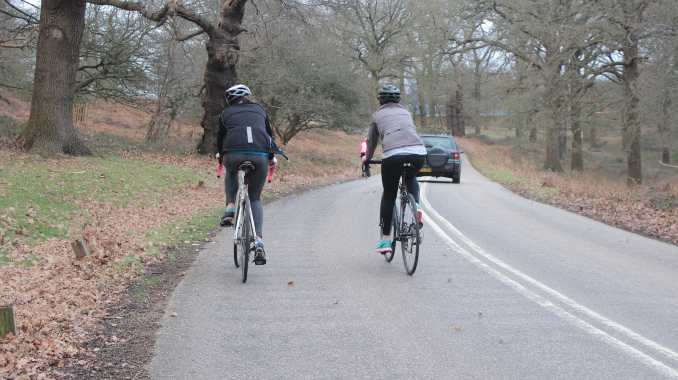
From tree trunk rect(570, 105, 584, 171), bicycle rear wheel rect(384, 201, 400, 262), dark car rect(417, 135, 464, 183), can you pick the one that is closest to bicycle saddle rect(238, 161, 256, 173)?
bicycle rear wheel rect(384, 201, 400, 262)

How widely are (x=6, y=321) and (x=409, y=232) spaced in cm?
413

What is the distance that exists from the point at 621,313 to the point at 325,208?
27.6 ft

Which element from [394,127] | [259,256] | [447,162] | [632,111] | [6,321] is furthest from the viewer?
[632,111]

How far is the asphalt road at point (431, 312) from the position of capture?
157 inches

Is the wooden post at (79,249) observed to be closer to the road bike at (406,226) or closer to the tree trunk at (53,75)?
the road bike at (406,226)

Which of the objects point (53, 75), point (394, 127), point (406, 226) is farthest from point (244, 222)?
point (53, 75)

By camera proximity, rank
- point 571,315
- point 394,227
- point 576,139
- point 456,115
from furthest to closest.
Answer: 1. point 456,115
2. point 576,139
3. point 394,227
4. point 571,315

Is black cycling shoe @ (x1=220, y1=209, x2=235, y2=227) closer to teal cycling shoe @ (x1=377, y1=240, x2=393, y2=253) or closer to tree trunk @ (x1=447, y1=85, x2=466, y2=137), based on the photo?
teal cycling shoe @ (x1=377, y1=240, x2=393, y2=253)

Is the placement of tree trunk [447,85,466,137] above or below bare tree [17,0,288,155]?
above

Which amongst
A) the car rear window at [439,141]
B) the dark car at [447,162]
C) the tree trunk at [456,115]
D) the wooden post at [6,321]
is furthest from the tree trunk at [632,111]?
the tree trunk at [456,115]

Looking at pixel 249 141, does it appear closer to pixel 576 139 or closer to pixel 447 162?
pixel 447 162

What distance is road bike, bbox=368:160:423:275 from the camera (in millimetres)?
6449

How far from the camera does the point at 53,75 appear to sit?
15.1 m

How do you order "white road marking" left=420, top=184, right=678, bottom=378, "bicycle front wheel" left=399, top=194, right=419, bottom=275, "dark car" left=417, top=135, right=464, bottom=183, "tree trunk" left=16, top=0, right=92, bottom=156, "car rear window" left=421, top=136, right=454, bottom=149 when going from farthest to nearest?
1. "car rear window" left=421, top=136, right=454, bottom=149
2. "dark car" left=417, top=135, right=464, bottom=183
3. "tree trunk" left=16, top=0, right=92, bottom=156
4. "bicycle front wheel" left=399, top=194, right=419, bottom=275
5. "white road marking" left=420, top=184, right=678, bottom=378
